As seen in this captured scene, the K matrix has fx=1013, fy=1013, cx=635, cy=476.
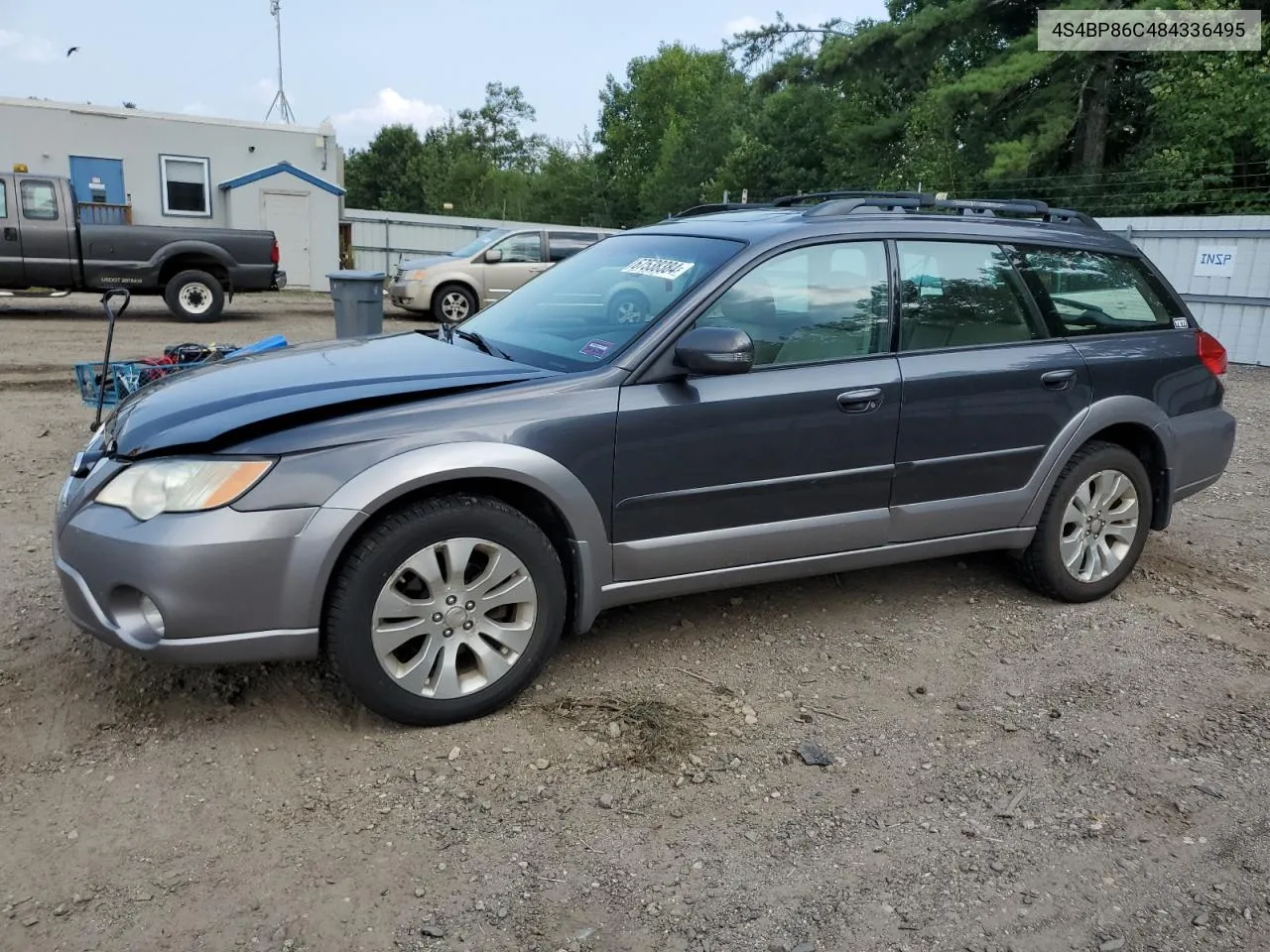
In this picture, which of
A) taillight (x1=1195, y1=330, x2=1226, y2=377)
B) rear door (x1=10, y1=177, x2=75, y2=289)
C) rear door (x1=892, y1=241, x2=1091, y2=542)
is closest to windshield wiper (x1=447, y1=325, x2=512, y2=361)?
rear door (x1=892, y1=241, x2=1091, y2=542)

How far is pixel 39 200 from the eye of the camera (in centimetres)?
1398

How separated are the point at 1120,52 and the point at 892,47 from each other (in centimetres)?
480

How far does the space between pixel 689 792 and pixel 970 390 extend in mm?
2021

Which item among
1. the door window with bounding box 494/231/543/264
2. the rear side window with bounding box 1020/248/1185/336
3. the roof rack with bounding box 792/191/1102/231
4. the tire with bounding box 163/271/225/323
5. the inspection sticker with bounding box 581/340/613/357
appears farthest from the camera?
the door window with bounding box 494/231/543/264

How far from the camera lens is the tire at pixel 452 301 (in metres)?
15.6

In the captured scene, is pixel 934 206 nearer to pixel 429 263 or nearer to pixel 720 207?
pixel 720 207

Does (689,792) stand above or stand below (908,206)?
below

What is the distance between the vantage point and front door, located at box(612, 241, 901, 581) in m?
3.48

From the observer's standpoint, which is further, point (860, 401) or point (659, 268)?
point (659, 268)

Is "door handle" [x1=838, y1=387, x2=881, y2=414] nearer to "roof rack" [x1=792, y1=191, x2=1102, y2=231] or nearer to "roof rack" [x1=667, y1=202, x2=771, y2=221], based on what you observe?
"roof rack" [x1=792, y1=191, x2=1102, y2=231]

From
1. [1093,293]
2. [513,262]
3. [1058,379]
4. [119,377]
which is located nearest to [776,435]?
[1058,379]

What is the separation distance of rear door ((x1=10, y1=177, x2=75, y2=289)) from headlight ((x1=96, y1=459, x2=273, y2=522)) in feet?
43.2

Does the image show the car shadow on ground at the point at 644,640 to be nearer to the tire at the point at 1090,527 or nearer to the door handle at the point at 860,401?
the tire at the point at 1090,527

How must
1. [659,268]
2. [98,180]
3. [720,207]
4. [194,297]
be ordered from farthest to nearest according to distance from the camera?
1. [98,180]
2. [194,297]
3. [720,207]
4. [659,268]
